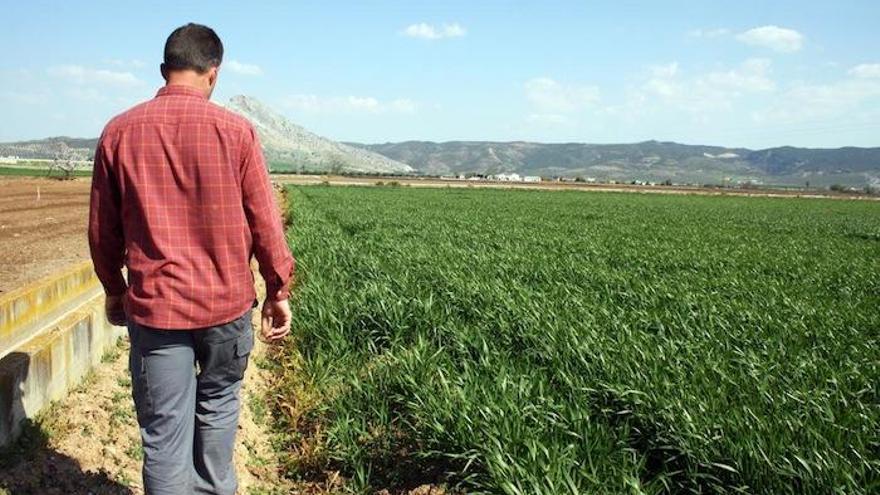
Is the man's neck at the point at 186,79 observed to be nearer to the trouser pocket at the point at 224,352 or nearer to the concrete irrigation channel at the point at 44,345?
the trouser pocket at the point at 224,352

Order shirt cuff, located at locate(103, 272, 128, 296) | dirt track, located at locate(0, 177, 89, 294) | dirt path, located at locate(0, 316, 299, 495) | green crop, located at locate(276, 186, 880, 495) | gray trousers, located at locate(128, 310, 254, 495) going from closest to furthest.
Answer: gray trousers, located at locate(128, 310, 254, 495) → shirt cuff, located at locate(103, 272, 128, 296) → green crop, located at locate(276, 186, 880, 495) → dirt path, located at locate(0, 316, 299, 495) → dirt track, located at locate(0, 177, 89, 294)

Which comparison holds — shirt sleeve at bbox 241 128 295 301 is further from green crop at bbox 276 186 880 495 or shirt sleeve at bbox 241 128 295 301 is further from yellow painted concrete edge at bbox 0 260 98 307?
yellow painted concrete edge at bbox 0 260 98 307

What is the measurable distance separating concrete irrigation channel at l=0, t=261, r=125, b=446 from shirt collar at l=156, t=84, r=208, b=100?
2.15m

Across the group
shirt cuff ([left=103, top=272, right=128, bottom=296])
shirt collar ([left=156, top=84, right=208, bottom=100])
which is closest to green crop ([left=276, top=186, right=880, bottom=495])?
shirt cuff ([left=103, top=272, right=128, bottom=296])

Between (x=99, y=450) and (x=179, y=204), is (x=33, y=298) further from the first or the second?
(x=179, y=204)

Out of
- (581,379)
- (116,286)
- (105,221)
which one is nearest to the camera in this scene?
(105,221)

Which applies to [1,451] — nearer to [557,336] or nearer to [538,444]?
[538,444]

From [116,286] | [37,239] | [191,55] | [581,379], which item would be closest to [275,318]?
[116,286]

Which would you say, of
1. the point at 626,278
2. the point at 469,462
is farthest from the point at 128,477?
the point at 626,278

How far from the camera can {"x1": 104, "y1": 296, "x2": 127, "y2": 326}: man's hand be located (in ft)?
10.1

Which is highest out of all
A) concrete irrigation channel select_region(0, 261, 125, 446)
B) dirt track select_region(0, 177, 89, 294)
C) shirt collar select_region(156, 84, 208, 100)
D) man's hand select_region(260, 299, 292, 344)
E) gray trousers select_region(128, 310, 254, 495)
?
shirt collar select_region(156, 84, 208, 100)

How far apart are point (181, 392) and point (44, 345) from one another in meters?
2.09

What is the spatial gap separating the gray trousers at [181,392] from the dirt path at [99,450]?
1.17 metres

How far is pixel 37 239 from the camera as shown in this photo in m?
14.9
